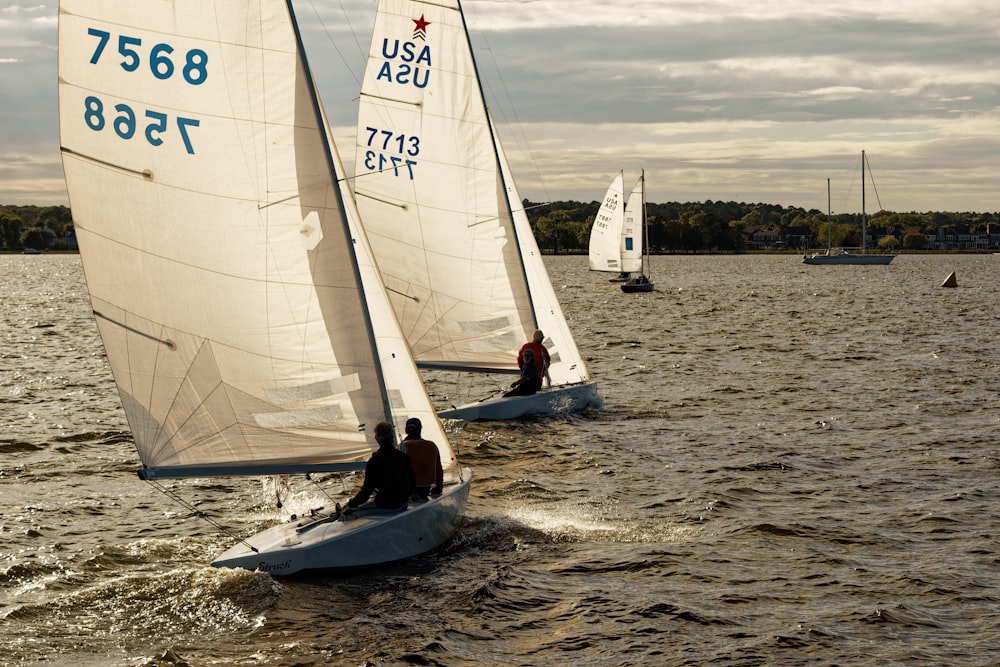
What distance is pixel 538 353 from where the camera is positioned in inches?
848

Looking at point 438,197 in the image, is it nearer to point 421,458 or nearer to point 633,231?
point 421,458

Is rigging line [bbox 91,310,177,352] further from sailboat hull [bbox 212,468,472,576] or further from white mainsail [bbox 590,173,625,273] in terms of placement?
white mainsail [bbox 590,173,625,273]

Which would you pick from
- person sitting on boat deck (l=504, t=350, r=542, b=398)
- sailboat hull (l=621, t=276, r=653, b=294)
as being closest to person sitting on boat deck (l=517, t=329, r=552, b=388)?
person sitting on boat deck (l=504, t=350, r=542, b=398)

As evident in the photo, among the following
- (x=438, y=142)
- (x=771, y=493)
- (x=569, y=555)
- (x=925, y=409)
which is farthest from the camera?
(x=925, y=409)

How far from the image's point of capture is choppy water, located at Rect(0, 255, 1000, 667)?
10.5m

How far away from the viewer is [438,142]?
2088cm

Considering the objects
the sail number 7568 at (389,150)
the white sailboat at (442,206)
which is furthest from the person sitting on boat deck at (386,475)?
the sail number 7568 at (389,150)

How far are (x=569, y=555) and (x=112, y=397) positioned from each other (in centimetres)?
1797

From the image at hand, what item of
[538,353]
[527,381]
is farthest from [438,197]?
[527,381]

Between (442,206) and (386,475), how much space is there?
10173 millimetres

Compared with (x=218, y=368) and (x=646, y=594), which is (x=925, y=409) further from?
(x=218, y=368)

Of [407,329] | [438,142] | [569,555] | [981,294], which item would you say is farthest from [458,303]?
[981,294]

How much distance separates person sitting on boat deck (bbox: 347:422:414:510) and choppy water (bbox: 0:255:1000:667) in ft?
2.67

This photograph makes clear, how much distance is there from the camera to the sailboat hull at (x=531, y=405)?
2084 centimetres
